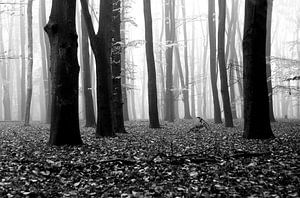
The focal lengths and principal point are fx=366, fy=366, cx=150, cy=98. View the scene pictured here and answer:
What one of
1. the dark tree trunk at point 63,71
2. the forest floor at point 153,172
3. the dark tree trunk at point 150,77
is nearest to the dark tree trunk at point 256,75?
the forest floor at point 153,172

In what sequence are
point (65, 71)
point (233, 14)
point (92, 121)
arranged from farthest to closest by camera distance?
point (233, 14)
point (92, 121)
point (65, 71)

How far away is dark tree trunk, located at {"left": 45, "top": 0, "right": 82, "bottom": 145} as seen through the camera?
30.4 feet

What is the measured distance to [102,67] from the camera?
11.5m

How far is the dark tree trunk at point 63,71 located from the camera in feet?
30.4

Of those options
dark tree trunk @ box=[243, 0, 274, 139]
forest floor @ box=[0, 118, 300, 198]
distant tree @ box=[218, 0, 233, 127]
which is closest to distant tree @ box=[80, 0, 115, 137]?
forest floor @ box=[0, 118, 300, 198]

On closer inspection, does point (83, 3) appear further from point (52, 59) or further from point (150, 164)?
point (150, 164)

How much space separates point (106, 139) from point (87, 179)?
5.01 m

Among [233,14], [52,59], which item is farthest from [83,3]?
[233,14]

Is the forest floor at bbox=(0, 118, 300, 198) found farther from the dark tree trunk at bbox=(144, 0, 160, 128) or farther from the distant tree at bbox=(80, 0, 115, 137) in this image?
the dark tree trunk at bbox=(144, 0, 160, 128)

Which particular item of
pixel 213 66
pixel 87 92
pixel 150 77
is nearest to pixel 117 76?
pixel 150 77

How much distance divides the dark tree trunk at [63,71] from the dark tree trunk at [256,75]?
466 centimetres

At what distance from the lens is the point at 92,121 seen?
57.6ft

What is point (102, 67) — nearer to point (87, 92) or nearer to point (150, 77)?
point (150, 77)

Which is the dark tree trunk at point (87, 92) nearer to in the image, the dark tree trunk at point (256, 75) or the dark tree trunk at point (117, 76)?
the dark tree trunk at point (117, 76)
